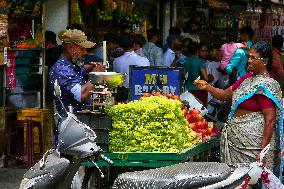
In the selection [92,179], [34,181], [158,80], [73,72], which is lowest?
[92,179]

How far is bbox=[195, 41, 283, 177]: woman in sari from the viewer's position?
6641 mm

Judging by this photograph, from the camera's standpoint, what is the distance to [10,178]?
9883mm

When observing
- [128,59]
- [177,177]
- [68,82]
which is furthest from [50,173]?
[128,59]

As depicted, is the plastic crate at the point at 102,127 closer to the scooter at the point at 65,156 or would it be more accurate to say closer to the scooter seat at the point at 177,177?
the scooter at the point at 65,156

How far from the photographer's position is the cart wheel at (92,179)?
6.85 m

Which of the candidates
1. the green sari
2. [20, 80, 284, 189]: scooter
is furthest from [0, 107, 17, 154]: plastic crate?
[20, 80, 284, 189]: scooter

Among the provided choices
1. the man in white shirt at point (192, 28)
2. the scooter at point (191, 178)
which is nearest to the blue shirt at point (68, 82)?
the scooter at point (191, 178)

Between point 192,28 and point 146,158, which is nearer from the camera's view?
point 146,158

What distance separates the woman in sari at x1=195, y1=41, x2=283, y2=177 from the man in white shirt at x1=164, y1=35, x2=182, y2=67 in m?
6.24

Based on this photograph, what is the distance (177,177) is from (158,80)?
406 centimetres

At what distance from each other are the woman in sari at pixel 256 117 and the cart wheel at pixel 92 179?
118cm

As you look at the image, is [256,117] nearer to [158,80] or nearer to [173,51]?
[158,80]

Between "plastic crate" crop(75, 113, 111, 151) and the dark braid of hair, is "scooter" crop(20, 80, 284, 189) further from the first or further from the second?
the dark braid of hair

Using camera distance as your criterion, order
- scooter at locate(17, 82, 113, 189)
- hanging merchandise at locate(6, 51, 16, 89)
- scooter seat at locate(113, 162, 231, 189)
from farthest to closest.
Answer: hanging merchandise at locate(6, 51, 16, 89)
scooter at locate(17, 82, 113, 189)
scooter seat at locate(113, 162, 231, 189)
